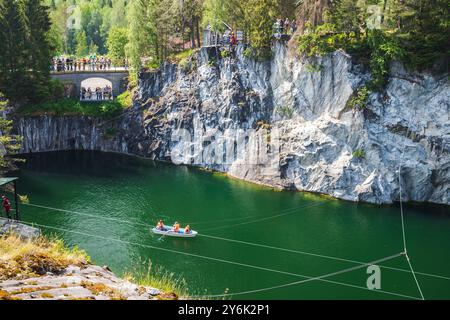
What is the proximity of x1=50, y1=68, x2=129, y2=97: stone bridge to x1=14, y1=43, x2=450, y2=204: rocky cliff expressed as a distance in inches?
265

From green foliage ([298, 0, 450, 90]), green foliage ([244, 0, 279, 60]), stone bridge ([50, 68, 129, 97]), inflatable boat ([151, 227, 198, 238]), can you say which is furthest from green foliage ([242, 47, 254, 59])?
inflatable boat ([151, 227, 198, 238])

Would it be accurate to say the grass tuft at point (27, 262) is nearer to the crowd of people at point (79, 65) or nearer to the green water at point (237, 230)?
the green water at point (237, 230)

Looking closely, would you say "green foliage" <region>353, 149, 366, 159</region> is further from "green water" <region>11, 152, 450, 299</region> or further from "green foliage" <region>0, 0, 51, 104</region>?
"green foliage" <region>0, 0, 51, 104</region>

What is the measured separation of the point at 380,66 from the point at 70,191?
3378cm

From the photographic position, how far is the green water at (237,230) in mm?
32219

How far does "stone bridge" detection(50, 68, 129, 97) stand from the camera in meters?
71.2

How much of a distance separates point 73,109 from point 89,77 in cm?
678

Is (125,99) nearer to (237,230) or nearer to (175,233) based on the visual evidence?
(237,230)

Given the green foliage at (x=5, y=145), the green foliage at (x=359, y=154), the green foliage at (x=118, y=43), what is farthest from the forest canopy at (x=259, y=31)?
the green foliage at (x=118, y=43)

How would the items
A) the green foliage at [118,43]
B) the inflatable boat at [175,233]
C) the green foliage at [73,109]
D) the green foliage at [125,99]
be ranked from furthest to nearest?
the green foliage at [118,43]
the green foliage at [125,99]
the green foliage at [73,109]
the inflatable boat at [175,233]

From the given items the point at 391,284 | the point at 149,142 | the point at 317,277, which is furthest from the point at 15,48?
the point at 391,284

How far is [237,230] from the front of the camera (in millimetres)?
40906

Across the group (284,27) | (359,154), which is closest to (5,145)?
(284,27)

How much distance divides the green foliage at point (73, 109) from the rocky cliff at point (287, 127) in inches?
40.1
